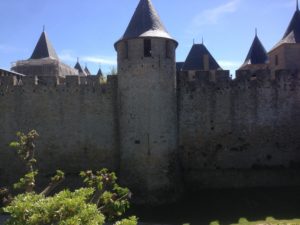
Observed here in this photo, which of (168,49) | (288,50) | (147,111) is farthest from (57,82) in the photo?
(288,50)

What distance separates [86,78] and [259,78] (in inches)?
338

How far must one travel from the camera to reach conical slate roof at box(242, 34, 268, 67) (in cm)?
2945

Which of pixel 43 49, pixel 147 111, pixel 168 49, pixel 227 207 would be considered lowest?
pixel 227 207

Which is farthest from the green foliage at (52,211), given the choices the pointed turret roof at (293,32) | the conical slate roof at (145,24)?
the pointed turret roof at (293,32)

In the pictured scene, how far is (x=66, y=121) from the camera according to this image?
2077 cm

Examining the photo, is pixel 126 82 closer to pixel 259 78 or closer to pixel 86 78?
pixel 86 78

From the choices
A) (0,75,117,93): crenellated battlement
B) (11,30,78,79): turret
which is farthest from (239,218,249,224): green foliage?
(11,30,78,79): turret

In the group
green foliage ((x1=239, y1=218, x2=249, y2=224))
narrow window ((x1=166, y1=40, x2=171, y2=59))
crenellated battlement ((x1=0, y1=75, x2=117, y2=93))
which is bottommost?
green foliage ((x1=239, y1=218, x2=249, y2=224))

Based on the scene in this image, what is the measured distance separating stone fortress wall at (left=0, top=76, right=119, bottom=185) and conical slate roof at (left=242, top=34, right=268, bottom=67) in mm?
12939

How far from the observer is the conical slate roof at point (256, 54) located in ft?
96.6

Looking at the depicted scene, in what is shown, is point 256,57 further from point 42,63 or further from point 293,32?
point 42,63

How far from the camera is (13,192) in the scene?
2067 centimetres

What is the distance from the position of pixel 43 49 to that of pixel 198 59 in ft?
45.2

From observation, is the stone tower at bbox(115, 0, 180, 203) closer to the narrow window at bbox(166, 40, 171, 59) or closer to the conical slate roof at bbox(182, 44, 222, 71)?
the narrow window at bbox(166, 40, 171, 59)
